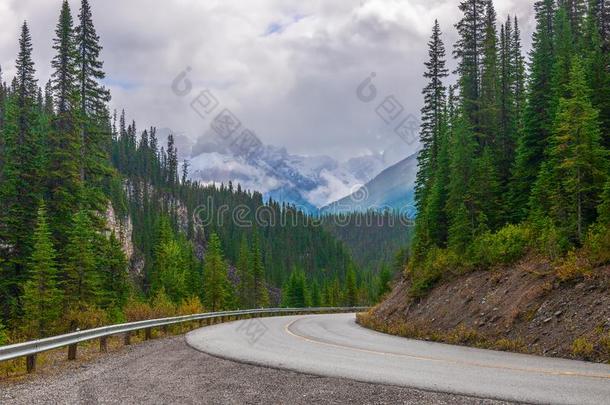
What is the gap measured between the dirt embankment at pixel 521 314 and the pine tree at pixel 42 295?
16.7 meters

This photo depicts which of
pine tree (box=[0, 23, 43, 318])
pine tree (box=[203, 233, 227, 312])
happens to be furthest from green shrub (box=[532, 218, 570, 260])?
pine tree (box=[203, 233, 227, 312])

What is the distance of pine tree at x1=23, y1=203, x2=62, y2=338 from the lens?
26578 mm

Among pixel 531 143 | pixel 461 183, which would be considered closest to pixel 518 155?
pixel 531 143

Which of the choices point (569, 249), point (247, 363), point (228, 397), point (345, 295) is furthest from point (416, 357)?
point (345, 295)

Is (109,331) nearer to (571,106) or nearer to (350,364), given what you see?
(350,364)

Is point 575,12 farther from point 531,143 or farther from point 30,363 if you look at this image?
point 30,363

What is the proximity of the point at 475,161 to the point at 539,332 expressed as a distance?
50.8ft

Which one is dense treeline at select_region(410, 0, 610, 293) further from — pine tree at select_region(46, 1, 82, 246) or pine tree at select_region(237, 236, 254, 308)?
pine tree at select_region(237, 236, 254, 308)

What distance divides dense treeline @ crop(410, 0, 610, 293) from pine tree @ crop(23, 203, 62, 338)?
Answer: 18983mm

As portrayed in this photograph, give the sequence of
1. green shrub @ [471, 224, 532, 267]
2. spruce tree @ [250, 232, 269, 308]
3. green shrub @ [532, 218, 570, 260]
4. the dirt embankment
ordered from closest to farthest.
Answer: the dirt embankment → green shrub @ [532, 218, 570, 260] → green shrub @ [471, 224, 532, 267] → spruce tree @ [250, 232, 269, 308]

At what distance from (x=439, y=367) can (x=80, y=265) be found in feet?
81.2

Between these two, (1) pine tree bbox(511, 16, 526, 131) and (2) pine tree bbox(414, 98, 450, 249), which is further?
(1) pine tree bbox(511, 16, 526, 131)

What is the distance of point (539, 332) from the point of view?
51.3ft

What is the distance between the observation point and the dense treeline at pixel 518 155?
67.3 feet
